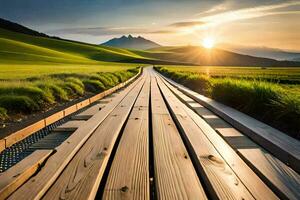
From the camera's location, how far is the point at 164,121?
472 cm

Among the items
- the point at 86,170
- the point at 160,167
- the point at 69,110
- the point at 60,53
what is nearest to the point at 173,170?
the point at 160,167

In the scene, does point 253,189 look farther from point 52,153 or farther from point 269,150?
point 52,153

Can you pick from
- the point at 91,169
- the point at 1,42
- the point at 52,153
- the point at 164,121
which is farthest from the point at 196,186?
the point at 1,42

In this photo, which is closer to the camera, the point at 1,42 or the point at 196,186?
the point at 196,186

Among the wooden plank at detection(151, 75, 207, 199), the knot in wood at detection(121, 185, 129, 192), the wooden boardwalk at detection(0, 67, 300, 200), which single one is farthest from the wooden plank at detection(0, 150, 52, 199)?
the wooden plank at detection(151, 75, 207, 199)

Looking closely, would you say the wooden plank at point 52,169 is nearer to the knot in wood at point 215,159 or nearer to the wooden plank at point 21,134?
the wooden plank at point 21,134

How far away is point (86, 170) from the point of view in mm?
2471

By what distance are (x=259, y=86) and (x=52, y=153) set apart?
160 inches

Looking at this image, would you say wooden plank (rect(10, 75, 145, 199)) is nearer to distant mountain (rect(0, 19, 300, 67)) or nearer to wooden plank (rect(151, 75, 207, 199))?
wooden plank (rect(151, 75, 207, 199))

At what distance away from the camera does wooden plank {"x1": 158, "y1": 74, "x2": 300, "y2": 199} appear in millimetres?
2136

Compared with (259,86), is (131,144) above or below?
below

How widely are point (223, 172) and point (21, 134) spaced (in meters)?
2.75

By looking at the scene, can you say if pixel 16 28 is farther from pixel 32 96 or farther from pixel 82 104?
pixel 82 104

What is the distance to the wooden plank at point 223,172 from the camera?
208 centimetres
